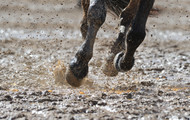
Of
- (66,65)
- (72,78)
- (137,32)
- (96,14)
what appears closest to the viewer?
(96,14)

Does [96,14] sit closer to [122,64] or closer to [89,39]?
[89,39]

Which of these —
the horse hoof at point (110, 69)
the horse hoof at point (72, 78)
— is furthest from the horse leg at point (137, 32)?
the horse hoof at point (72, 78)

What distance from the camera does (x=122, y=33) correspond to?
3.72 m

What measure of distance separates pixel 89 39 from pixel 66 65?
2110 mm

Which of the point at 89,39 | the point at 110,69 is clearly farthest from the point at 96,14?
the point at 110,69

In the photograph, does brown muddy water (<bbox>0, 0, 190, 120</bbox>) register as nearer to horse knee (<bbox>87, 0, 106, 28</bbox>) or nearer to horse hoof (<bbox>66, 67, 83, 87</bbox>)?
horse hoof (<bbox>66, 67, 83, 87</bbox>)

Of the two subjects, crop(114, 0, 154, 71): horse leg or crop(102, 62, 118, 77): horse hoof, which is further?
crop(102, 62, 118, 77): horse hoof

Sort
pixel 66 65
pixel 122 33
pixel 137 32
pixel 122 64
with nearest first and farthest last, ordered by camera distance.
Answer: pixel 137 32
pixel 122 64
pixel 122 33
pixel 66 65

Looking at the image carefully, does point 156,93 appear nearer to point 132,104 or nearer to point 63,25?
point 132,104

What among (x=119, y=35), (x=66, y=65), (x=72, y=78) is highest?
(x=119, y=35)

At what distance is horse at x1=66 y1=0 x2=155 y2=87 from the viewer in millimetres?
2803

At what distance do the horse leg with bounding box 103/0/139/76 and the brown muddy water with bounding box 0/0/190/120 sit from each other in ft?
0.70

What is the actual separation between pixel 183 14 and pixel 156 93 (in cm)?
472

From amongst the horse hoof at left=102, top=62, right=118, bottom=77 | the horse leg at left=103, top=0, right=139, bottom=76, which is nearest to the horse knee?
the horse leg at left=103, top=0, right=139, bottom=76
